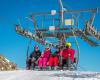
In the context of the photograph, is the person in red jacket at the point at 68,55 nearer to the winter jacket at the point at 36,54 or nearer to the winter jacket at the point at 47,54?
the winter jacket at the point at 47,54

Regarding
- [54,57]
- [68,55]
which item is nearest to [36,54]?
[54,57]

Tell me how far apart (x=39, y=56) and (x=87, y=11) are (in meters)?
4.89

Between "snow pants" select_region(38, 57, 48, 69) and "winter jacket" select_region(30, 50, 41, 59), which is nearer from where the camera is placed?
"snow pants" select_region(38, 57, 48, 69)

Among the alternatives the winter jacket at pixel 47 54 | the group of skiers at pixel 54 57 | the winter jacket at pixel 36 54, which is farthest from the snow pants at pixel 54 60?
the winter jacket at pixel 36 54

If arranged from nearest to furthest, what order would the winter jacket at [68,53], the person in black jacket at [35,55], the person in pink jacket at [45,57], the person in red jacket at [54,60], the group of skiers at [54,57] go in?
the winter jacket at [68,53] < the group of skiers at [54,57] < the person in red jacket at [54,60] < the person in pink jacket at [45,57] < the person in black jacket at [35,55]

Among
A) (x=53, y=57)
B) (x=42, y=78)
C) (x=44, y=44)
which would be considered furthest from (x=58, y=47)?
(x=42, y=78)

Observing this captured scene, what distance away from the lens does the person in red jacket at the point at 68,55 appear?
22836 mm

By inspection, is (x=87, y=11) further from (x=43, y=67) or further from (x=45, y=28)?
(x=43, y=67)

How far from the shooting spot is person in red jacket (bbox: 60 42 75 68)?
22.8 meters

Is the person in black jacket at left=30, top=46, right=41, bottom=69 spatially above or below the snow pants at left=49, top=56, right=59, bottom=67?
above

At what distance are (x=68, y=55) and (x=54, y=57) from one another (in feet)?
3.30

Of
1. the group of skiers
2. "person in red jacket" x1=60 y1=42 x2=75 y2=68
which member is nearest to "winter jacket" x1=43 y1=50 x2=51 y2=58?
the group of skiers

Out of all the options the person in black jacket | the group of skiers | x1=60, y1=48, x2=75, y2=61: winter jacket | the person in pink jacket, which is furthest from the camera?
the person in black jacket

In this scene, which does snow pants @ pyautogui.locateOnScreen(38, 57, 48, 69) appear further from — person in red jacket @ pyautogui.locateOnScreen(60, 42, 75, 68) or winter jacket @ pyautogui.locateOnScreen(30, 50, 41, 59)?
person in red jacket @ pyautogui.locateOnScreen(60, 42, 75, 68)
